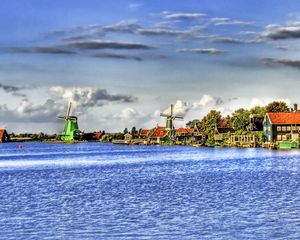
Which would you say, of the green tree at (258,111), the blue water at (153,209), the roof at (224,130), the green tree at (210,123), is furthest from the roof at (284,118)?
the blue water at (153,209)

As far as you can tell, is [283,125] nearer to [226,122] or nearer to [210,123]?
[210,123]

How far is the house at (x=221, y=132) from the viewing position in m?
174

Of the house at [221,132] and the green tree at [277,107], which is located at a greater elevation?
the green tree at [277,107]

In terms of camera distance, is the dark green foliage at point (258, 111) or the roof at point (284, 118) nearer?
the roof at point (284, 118)

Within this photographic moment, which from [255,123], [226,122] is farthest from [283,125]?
[226,122]

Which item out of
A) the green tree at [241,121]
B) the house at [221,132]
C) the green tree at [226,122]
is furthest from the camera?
the green tree at [226,122]

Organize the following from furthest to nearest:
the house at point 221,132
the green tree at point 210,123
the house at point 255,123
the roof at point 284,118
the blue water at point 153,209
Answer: the green tree at point 210,123 < the house at point 221,132 < the house at point 255,123 < the roof at point 284,118 < the blue water at point 153,209

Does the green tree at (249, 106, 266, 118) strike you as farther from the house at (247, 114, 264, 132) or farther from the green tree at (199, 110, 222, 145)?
the green tree at (199, 110, 222, 145)

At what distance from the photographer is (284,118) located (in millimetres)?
142250

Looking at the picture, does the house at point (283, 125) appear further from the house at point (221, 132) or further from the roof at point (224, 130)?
the roof at point (224, 130)

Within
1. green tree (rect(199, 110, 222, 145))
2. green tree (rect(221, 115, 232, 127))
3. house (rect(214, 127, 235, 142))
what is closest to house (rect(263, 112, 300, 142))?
house (rect(214, 127, 235, 142))

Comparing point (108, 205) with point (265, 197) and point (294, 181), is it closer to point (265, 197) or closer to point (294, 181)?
point (265, 197)

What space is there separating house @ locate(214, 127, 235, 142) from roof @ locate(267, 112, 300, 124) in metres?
31.1

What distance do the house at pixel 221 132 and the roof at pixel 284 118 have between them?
31118 mm
